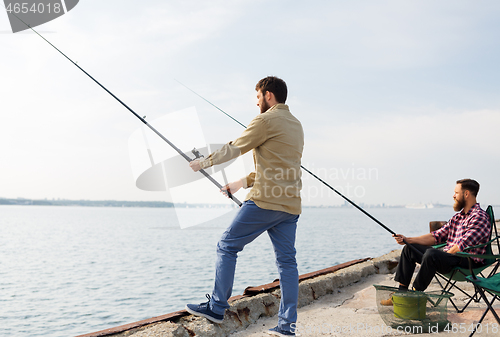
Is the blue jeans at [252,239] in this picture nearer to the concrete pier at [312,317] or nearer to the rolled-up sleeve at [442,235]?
the concrete pier at [312,317]

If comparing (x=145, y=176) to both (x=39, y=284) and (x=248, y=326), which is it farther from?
(x=39, y=284)

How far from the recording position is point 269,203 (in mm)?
2568

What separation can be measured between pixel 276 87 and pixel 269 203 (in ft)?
2.79

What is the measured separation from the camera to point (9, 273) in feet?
58.9

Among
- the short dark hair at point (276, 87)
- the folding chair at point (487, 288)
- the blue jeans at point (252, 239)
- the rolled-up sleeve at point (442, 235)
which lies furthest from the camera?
the rolled-up sleeve at point (442, 235)

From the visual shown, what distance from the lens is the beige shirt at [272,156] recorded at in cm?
254

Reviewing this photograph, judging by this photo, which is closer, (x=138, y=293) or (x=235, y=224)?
(x=235, y=224)

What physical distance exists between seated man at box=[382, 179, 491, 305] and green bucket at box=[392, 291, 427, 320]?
0.09 m

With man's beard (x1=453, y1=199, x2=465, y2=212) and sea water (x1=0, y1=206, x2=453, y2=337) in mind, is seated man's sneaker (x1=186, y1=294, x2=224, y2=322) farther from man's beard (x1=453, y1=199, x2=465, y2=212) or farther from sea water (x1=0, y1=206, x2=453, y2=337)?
sea water (x1=0, y1=206, x2=453, y2=337)

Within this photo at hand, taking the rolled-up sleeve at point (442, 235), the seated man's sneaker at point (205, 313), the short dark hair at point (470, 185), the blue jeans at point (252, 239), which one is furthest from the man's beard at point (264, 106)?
the rolled-up sleeve at point (442, 235)

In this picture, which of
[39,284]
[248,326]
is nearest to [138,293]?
[39,284]

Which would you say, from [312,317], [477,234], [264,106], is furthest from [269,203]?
[477,234]

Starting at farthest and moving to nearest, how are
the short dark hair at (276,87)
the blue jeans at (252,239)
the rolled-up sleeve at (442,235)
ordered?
the rolled-up sleeve at (442,235) → the short dark hair at (276,87) → the blue jeans at (252,239)

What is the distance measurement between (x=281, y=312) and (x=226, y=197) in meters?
0.94
